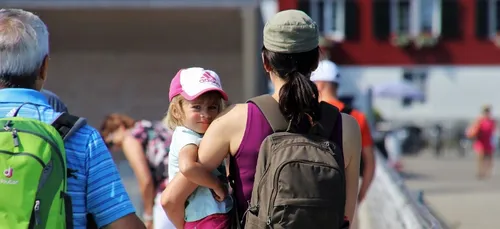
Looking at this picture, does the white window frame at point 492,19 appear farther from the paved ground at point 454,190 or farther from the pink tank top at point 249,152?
the pink tank top at point 249,152

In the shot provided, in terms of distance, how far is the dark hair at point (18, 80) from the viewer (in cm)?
331

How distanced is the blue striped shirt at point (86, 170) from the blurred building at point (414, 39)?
128 feet

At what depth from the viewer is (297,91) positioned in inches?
148

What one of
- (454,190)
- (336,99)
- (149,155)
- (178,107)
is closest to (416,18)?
(454,190)

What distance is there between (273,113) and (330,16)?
39.6m

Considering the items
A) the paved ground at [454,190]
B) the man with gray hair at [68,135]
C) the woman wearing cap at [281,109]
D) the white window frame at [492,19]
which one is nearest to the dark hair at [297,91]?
the woman wearing cap at [281,109]

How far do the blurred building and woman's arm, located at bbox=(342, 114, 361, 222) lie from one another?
3831 centimetres

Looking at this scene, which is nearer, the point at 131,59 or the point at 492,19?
the point at 131,59

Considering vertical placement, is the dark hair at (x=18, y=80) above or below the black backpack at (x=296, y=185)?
above

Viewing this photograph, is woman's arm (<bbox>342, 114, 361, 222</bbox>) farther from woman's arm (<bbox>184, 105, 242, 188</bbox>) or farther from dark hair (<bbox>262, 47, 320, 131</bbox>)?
woman's arm (<bbox>184, 105, 242, 188</bbox>)

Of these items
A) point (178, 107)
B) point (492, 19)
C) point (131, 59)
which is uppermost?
point (178, 107)

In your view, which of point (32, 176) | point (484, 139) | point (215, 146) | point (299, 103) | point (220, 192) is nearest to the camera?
point (32, 176)

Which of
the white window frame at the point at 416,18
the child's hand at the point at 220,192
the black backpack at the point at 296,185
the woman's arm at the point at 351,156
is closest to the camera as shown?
the black backpack at the point at 296,185

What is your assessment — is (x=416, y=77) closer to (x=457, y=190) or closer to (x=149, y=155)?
(x=457, y=190)
